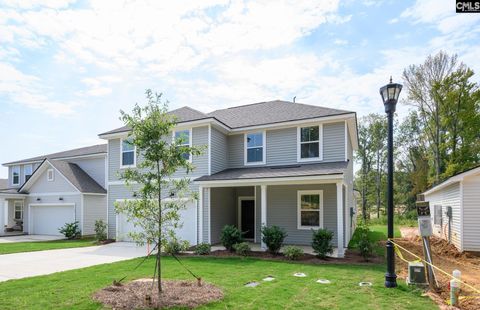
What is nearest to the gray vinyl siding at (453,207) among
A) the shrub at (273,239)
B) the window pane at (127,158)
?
the shrub at (273,239)

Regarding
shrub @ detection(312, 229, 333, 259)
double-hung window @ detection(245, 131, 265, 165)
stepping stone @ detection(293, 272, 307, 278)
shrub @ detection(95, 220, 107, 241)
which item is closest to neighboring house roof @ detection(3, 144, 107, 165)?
shrub @ detection(95, 220, 107, 241)

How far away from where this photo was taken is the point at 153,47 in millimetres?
10703

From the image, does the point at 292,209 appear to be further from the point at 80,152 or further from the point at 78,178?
the point at 80,152

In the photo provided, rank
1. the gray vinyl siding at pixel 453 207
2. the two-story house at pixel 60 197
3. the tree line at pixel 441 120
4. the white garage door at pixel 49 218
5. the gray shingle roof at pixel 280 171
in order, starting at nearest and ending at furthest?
the gray shingle roof at pixel 280 171
the gray vinyl siding at pixel 453 207
the two-story house at pixel 60 197
the white garage door at pixel 49 218
the tree line at pixel 441 120

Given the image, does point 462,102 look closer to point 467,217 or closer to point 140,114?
point 467,217

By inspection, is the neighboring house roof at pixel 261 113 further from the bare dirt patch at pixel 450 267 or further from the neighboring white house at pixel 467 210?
the bare dirt patch at pixel 450 267

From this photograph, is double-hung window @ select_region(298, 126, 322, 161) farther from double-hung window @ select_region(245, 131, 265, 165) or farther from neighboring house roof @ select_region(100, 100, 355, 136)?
double-hung window @ select_region(245, 131, 265, 165)

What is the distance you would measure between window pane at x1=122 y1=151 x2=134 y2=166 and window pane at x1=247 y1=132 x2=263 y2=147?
19.2ft

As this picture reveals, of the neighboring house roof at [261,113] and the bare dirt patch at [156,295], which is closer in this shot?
the bare dirt patch at [156,295]

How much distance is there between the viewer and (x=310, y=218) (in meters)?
13.6

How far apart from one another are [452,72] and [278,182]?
62.9 feet

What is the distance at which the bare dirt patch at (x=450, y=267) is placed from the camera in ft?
19.4

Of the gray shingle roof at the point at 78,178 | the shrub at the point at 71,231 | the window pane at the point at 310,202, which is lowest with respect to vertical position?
the shrub at the point at 71,231

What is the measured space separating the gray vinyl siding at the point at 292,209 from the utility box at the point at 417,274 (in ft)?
19.8
